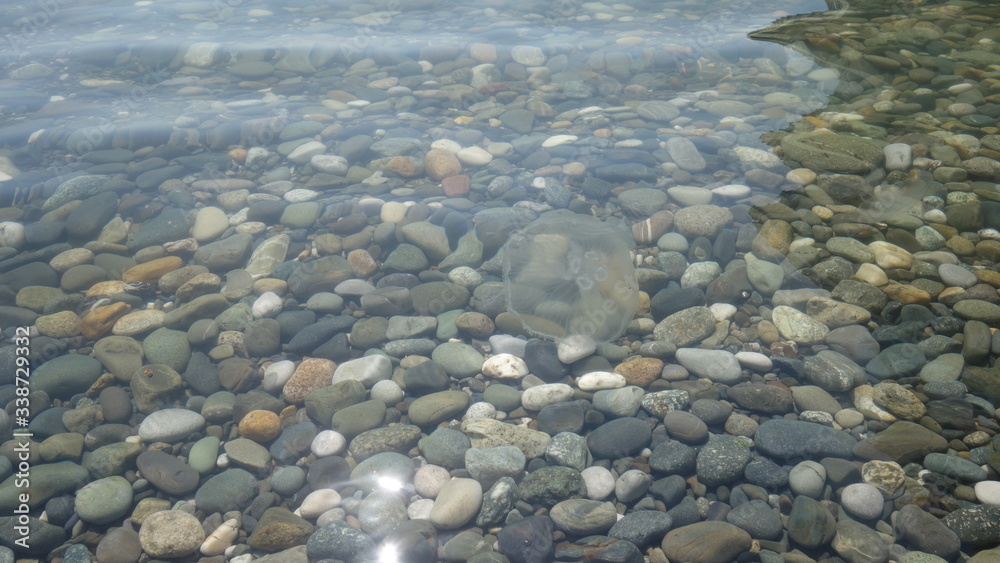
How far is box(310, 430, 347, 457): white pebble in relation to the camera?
2.83 metres

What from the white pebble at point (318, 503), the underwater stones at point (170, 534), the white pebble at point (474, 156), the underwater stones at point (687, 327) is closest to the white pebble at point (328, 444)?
the white pebble at point (318, 503)

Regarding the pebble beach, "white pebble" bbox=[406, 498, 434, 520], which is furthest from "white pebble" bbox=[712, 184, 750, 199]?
"white pebble" bbox=[406, 498, 434, 520]

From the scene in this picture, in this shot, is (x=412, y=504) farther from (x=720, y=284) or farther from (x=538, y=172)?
(x=538, y=172)

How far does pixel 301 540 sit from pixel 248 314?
5.72 ft

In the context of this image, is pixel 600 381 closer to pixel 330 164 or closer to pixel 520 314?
pixel 520 314

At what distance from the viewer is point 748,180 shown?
446 centimetres

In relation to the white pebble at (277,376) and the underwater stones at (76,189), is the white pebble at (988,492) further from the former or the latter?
the underwater stones at (76,189)

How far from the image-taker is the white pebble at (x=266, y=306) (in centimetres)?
366

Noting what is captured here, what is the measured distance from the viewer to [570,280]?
11.3 feet

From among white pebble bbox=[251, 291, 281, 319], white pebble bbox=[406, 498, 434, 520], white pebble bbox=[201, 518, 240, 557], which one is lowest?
white pebble bbox=[201, 518, 240, 557]

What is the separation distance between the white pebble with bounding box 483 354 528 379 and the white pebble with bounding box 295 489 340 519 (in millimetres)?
1088

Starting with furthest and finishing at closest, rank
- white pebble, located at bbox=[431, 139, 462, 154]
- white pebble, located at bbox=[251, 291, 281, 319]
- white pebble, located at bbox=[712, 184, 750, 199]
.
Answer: white pebble, located at bbox=[431, 139, 462, 154], white pebble, located at bbox=[712, 184, 750, 199], white pebble, located at bbox=[251, 291, 281, 319]

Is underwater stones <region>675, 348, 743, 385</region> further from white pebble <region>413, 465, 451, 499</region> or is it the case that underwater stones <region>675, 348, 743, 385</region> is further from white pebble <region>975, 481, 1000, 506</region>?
white pebble <region>413, 465, 451, 499</region>

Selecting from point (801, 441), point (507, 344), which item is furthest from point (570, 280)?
point (801, 441)
